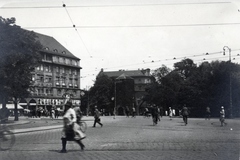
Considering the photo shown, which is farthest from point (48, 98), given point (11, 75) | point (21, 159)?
point (21, 159)

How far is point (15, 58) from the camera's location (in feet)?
116

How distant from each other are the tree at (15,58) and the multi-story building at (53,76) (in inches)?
1557

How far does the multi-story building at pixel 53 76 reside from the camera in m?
83.0

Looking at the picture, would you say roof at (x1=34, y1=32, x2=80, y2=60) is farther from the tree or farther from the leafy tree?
the tree

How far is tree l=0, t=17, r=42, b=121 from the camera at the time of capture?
33438mm

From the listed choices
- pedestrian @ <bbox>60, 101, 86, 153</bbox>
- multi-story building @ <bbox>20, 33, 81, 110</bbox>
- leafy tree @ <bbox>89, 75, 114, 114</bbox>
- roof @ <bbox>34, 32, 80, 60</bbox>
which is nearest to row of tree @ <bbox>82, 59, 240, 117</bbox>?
leafy tree @ <bbox>89, 75, 114, 114</bbox>

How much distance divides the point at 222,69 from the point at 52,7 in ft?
161

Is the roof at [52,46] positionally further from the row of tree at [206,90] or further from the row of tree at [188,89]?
the row of tree at [206,90]

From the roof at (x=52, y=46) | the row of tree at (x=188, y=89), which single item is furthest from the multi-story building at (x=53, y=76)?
the row of tree at (x=188, y=89)

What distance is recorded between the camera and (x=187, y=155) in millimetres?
10344

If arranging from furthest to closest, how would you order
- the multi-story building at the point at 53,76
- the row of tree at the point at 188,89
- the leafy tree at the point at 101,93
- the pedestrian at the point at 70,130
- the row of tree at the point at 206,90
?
the leafy tree at the point at 101,93
the multi-story building at the point at 53,76
the row of tree at the point at 188,89
the row of tree at the point at 206,90
the pedestrian at the point at 70,130

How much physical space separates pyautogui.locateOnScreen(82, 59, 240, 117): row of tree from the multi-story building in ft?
26.8

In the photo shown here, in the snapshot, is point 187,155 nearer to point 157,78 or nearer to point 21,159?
point 21,159

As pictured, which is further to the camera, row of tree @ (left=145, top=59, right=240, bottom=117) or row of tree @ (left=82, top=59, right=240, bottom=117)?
row of tree @ (left=82, top=59, right=240, bottom=117)
